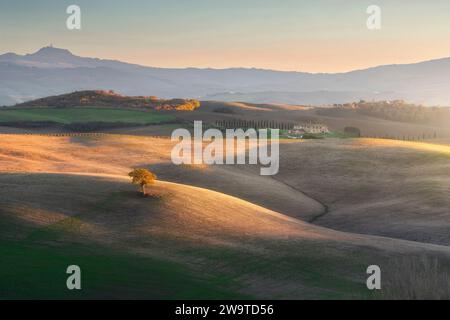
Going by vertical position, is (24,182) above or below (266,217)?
above

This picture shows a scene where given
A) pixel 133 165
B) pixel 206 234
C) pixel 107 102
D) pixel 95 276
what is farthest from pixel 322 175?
pixel 107 102

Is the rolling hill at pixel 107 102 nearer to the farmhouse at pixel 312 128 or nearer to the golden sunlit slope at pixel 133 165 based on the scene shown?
the farmhouse at pixel 312 128

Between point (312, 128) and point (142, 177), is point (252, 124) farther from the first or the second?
point (142, 177)

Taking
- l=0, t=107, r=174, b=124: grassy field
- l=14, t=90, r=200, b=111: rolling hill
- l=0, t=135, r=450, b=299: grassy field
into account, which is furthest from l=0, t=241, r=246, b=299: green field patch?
l=14, t=90, r=200, b=111: rolling hill

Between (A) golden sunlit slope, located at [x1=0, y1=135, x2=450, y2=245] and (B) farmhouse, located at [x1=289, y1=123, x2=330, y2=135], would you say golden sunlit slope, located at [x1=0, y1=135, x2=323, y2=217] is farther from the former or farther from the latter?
(B) farmhouse, located at [x1=289, y1=123, x2=330, y2=135]

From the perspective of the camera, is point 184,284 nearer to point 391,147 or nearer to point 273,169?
point 273,169

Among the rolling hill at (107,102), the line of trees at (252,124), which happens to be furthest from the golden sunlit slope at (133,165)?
the rolling hill at (107,102)

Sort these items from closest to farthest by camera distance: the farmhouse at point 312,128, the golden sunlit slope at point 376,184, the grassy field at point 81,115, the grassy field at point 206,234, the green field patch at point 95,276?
the green field patch at point 95,276 < the grassy field at point 206,234 < the golden sunlit slope at point 376,184 < the grassy field at point 81,115 < the farmhouse at point 312,128

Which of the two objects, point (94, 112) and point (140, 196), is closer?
point (140, 196)
